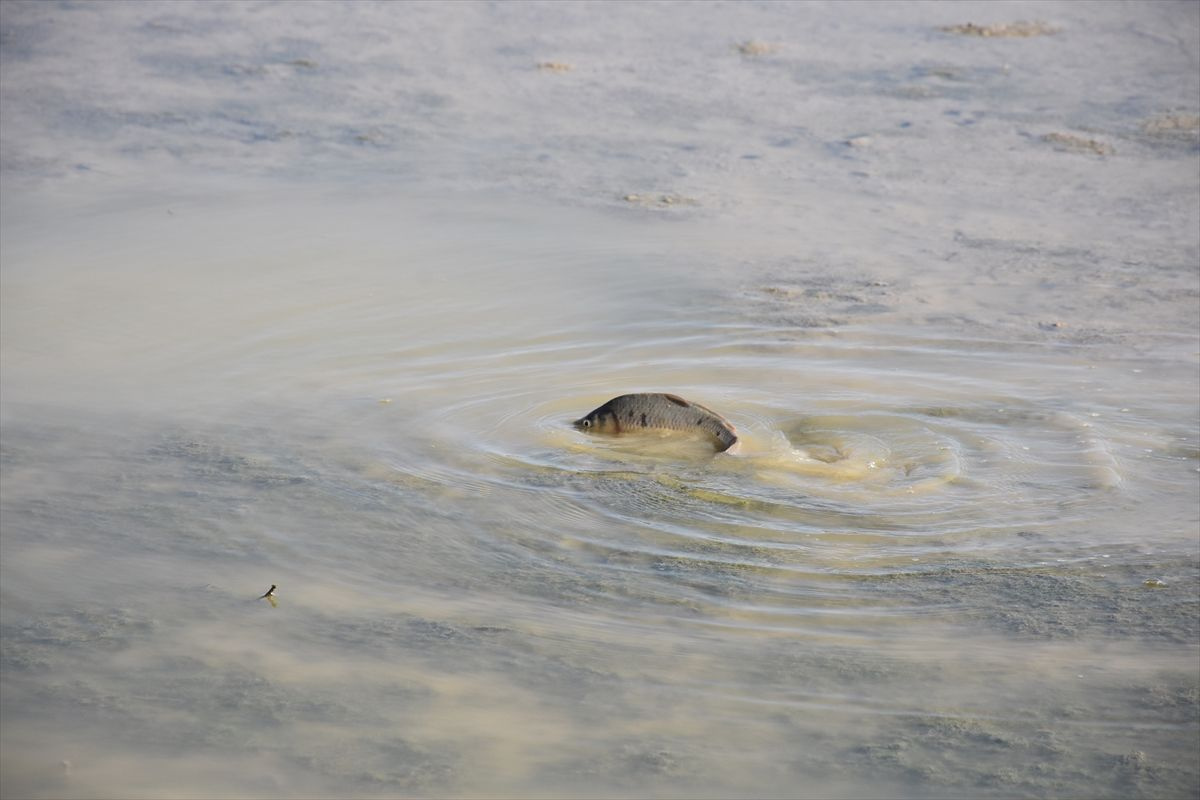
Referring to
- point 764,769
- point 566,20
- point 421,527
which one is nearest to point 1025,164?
point 566,20

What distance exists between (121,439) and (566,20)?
722 centimetres

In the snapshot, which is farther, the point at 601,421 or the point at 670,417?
the point at 601,421

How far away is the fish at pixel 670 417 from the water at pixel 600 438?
9 cm

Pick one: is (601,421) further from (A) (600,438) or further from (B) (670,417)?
(B) (670,417)

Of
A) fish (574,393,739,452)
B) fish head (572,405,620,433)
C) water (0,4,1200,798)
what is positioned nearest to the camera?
water (0,4,1200,798)

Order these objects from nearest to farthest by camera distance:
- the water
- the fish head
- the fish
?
1. the water
2. the fish
3. the fish head

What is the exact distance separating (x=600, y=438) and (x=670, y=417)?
282 mm

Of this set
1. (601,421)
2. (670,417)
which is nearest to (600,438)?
(601,421)

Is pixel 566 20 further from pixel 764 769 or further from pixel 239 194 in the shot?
pixel 764 769

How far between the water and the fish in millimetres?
85

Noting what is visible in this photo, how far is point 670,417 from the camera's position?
4488mm

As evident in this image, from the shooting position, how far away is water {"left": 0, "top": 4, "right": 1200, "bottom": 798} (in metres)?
2.88

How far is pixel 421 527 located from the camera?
152 inches

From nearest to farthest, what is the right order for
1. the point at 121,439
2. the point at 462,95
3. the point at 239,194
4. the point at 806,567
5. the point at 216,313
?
1. the point at 806,567
2. the point at 121,439
3. the point at 216,313
4. the point at 239,194
5. the point at 462,95
